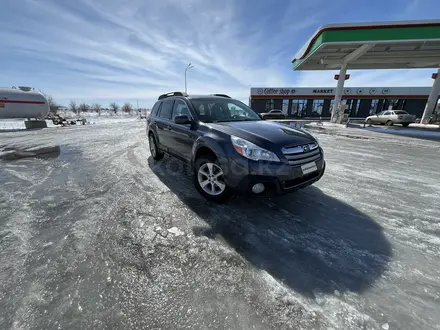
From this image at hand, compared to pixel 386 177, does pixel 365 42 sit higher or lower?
higher

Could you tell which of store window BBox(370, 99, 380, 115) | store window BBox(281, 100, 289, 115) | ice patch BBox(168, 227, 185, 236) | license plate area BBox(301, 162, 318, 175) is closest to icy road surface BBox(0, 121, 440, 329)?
ice patch BBox(168, 227, 185, 236)

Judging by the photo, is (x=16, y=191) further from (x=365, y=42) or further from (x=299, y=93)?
(x=299, y=93)

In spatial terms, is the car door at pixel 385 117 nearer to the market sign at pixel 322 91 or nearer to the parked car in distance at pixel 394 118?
the parked car in distance at pixel 394 118

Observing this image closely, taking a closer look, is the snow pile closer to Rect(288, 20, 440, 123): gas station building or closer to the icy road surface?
the icy road surface

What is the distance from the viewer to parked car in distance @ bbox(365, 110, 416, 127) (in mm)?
17656

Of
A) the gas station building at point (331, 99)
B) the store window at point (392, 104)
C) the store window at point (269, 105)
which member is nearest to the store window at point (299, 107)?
the gas station building at point (331, 99)

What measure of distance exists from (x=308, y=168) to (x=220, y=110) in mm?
2131

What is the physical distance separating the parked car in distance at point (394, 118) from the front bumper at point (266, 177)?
70.0 ft

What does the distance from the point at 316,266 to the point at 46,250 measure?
297 centimetres

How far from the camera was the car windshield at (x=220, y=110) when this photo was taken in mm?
3888

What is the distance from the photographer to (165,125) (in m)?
4.86

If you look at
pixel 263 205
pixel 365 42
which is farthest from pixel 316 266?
pixel 365 42

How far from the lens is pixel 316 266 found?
2.09m

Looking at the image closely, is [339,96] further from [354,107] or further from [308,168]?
[354,107]
